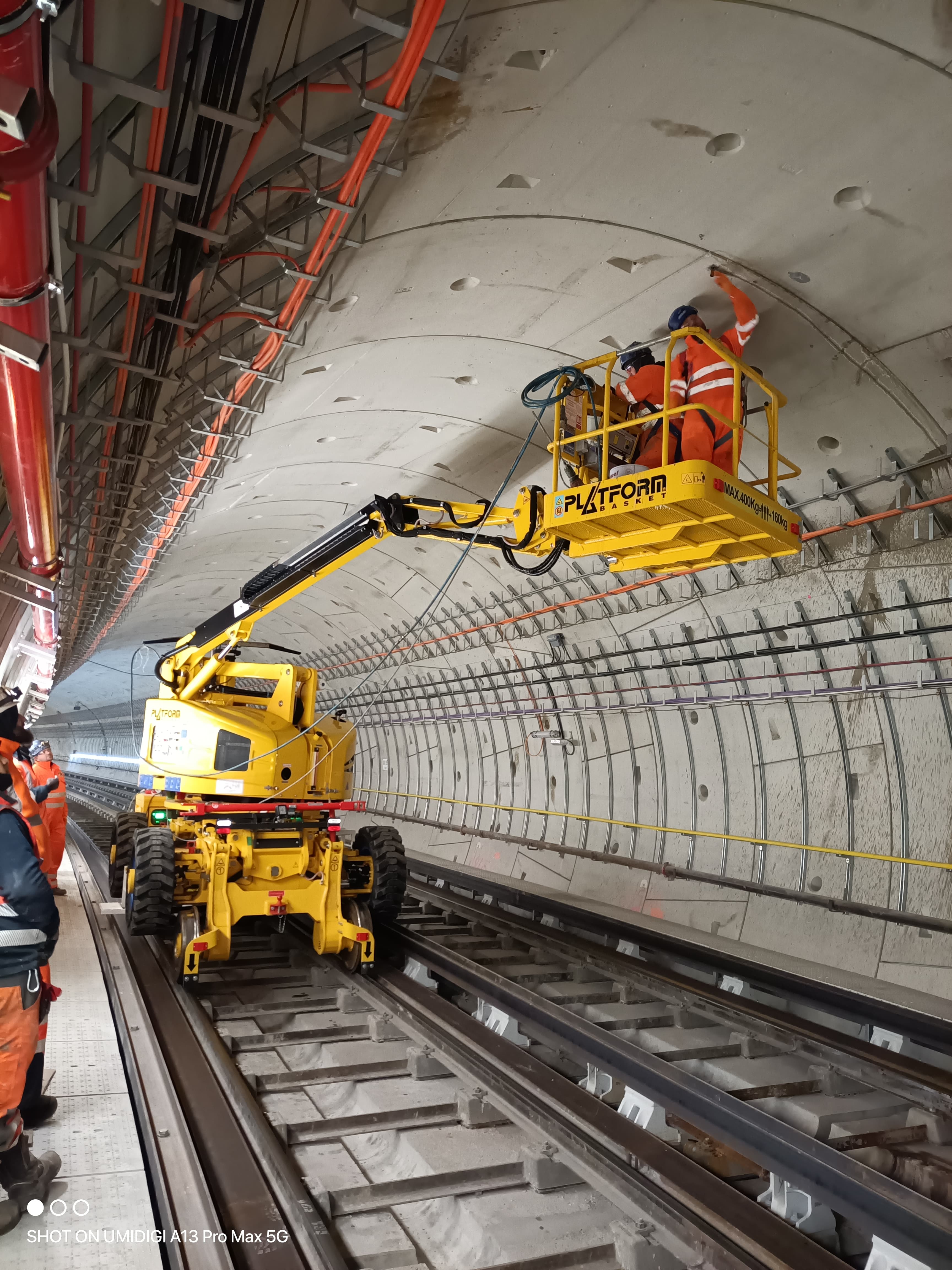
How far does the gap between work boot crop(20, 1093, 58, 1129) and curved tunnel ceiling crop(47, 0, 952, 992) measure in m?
5.19

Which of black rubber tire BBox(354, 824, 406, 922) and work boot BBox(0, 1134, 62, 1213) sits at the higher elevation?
black rubber tire BBox(354, 824, 406, 922)

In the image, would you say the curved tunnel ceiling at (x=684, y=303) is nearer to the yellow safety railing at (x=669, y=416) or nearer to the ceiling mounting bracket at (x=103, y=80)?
the yellow safety railing at (x=669, y=416)

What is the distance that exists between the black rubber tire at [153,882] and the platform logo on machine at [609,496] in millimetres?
4763

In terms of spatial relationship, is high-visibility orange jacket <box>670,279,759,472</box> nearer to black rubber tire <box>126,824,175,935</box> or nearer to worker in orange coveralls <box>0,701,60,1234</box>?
worker in orange coveralls <box>0,701,60,1234</box>

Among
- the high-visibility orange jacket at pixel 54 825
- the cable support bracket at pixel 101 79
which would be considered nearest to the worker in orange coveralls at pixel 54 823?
the high-visibility orange jacket at pixel 54 825

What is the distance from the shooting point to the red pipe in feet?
7.58

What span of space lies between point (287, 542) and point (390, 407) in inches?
290

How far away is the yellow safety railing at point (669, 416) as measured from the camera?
582 cm

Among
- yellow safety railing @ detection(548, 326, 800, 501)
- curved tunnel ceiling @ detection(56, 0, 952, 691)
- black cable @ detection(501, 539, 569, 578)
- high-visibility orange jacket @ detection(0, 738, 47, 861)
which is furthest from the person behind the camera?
high-visibility orange jacket @ detection(0, 738, 47, 861)

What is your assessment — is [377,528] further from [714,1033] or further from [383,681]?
[383,681]

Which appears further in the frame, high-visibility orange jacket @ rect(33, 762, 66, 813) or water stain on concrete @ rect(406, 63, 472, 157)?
high-visibility orange jacket @ rect(33, 762, 66, 813)

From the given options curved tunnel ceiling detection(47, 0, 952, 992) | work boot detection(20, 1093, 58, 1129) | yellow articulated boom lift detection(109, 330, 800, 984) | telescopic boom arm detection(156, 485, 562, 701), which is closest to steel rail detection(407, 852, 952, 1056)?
curved tunnel ceiling detection(47, 0, 952, 992)

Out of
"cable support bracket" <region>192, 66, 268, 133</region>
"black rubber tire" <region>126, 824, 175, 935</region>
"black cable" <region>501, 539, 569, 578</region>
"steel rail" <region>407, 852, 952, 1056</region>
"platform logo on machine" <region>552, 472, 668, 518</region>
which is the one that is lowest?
"steel rail" <region>407, 852, 952, 1056</region>

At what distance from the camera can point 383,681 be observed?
2034 centimetres
